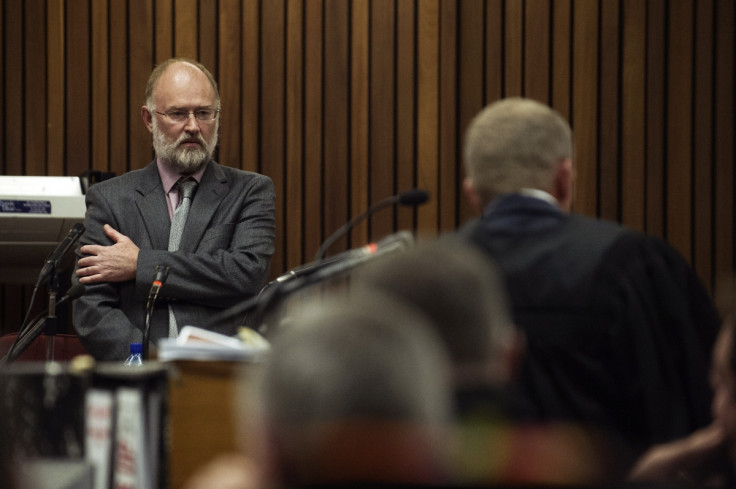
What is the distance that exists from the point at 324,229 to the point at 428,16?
1.24 m

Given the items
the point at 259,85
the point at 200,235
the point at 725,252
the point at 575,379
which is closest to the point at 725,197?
the point at 725,252

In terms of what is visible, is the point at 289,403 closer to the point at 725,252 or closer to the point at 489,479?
the point at 489,479

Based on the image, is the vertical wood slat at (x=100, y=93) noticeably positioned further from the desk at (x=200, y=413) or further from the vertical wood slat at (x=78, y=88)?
the desk at (x=200, y=413)

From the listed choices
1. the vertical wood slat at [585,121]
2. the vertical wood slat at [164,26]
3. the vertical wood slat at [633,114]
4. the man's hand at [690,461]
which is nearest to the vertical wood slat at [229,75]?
the vertical wood slat at [164,26]

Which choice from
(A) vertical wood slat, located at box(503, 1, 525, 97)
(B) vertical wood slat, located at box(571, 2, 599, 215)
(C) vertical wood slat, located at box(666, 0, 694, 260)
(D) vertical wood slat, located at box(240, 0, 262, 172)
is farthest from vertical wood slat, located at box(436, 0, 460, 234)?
(C) vertical wood slat, located at box(666, 0, 694, 260)

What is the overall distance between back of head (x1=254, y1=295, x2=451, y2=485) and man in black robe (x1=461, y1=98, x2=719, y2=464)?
110 centimetres

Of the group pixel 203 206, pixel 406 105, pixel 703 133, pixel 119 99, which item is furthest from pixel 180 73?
pixel 703 133

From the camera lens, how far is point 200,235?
3.42m

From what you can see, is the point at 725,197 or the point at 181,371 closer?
the point at 181,371

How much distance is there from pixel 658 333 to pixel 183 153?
88.1 inches

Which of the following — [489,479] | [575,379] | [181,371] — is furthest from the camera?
[575,379]

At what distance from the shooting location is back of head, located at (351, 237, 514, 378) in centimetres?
103

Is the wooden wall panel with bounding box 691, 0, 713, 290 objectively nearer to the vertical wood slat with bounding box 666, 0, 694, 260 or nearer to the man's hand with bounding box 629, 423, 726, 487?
the vertical wood slat with bounding box 666, 0, 694, 260

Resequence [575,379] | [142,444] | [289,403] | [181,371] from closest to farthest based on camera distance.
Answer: [289,403] < [142,444] < [181,371] < [575,379]
